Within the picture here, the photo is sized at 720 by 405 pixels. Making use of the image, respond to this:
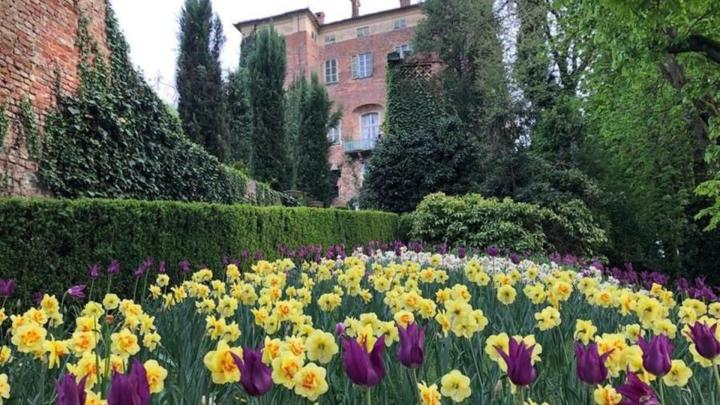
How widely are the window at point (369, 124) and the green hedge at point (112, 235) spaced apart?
2308cm

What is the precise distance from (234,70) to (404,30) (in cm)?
1277

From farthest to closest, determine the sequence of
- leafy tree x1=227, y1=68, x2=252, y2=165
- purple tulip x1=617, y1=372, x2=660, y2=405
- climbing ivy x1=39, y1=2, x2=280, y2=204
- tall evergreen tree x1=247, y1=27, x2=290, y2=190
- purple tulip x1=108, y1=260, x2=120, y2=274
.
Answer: leafy tree x1=227, y1=68, x2=252, y2=165 → tall evergreen tree x1=247, y1=27, x2=290, y2=190 → climbing ivy x1=39, y1=2, x2=280, y2=204 → purple tulip x1=108, y1=260, x2=120, y2=274 → purple tulip x1=617, y1=372, x2=660, y2=405

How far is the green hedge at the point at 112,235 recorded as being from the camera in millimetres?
3510

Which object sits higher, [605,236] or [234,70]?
[234,70]

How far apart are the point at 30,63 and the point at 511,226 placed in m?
7.85

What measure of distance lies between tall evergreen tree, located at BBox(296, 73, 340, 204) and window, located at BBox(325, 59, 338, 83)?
31.8 ft

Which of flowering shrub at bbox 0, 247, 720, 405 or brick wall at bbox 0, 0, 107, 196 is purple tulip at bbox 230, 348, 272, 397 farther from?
brick wall at bbox 0, 0, 107, 196

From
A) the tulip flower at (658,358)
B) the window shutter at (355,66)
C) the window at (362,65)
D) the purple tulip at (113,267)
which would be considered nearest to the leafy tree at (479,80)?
the window at (362,65)

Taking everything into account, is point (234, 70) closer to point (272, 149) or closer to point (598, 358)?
point (272, 149)

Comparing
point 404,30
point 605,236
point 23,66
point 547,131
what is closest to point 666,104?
point 605,236

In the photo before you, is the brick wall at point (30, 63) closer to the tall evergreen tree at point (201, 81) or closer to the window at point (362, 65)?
the tall evergreen tree at point (201, 81)

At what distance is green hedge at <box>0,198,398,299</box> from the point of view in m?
3.51

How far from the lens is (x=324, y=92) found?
2153cm

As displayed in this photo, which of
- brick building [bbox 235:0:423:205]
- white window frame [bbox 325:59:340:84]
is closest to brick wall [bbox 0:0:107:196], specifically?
brick building [bbox 235:0:423:205]
